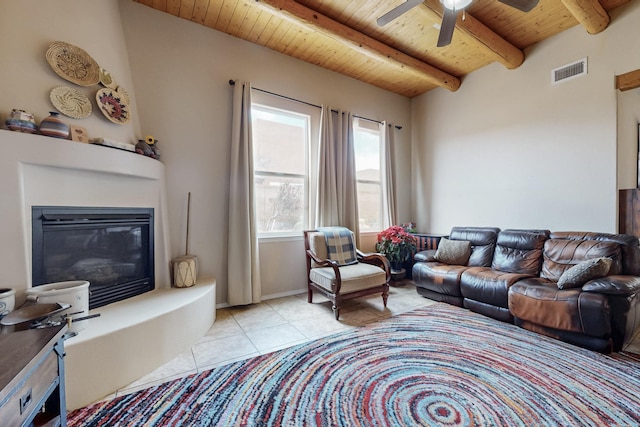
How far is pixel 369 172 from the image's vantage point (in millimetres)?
4496

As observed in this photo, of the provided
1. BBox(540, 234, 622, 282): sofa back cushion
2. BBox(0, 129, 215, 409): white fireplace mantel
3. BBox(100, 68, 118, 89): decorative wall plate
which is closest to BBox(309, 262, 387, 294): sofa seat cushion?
BBox(0, 129, 215, 409): white fireplace mantel

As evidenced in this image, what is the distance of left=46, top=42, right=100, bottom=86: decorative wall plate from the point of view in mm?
1922

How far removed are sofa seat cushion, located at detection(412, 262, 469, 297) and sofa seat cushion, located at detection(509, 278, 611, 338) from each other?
1.92 feet

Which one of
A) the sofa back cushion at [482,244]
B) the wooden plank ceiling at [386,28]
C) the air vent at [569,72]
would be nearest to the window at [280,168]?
the wooden plank ceiling at [386,28]

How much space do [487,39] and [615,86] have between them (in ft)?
4.58

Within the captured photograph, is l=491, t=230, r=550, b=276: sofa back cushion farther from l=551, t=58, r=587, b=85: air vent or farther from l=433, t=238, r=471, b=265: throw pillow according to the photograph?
l=551, t=58, r=587, b=85: air vent

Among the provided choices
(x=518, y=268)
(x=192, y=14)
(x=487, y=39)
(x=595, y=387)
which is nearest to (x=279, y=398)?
(x=595, y=387)

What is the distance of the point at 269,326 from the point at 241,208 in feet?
4.37

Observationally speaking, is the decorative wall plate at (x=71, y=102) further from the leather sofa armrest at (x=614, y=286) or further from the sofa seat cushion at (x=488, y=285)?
the leather sofa armrest at (x=614, y=286)

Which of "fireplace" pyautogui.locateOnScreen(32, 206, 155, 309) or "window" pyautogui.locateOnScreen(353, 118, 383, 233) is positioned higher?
"window" pyautogui.locateOnScreen(353, 118, 383, 233)

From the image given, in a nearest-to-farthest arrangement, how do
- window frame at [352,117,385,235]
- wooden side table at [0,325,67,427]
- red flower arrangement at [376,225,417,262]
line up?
wooden side table at [0,325,67,427], red flower arrangement at [376,225,417,262], window frame at [352,117,385,235]

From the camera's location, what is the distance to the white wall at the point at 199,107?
2770mm

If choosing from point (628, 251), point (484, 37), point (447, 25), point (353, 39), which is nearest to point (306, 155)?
point (353, 39)

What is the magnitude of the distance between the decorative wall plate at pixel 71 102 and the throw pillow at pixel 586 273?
166 inches
